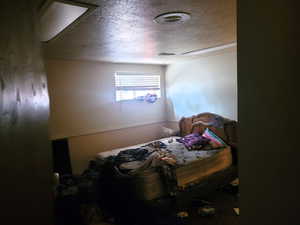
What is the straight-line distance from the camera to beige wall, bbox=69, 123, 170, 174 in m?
4.05

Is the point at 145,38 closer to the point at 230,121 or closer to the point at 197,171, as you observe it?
the point at 197,171

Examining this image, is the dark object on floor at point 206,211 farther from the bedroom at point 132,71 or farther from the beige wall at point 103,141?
the beige wall at point 103,141

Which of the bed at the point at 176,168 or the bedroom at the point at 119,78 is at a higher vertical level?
the bedroom at the point at 119,78

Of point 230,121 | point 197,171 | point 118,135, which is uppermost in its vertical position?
point 230,121

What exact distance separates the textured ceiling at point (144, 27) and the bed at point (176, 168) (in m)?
1.58

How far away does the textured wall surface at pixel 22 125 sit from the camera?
24.9 inches

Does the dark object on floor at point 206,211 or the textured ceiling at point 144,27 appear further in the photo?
the dark object on floor at point 206,211

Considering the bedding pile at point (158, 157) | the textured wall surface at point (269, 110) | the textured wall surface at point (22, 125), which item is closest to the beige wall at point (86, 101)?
the bedding pile at point (158, 157)

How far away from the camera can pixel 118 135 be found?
15.3ft

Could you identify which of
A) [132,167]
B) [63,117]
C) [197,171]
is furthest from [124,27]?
[63,117]

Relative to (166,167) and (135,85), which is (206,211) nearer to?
(166,167)

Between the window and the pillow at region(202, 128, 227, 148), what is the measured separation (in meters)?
1.71

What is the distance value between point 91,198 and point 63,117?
1637 mm

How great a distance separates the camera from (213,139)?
12.8 ft
